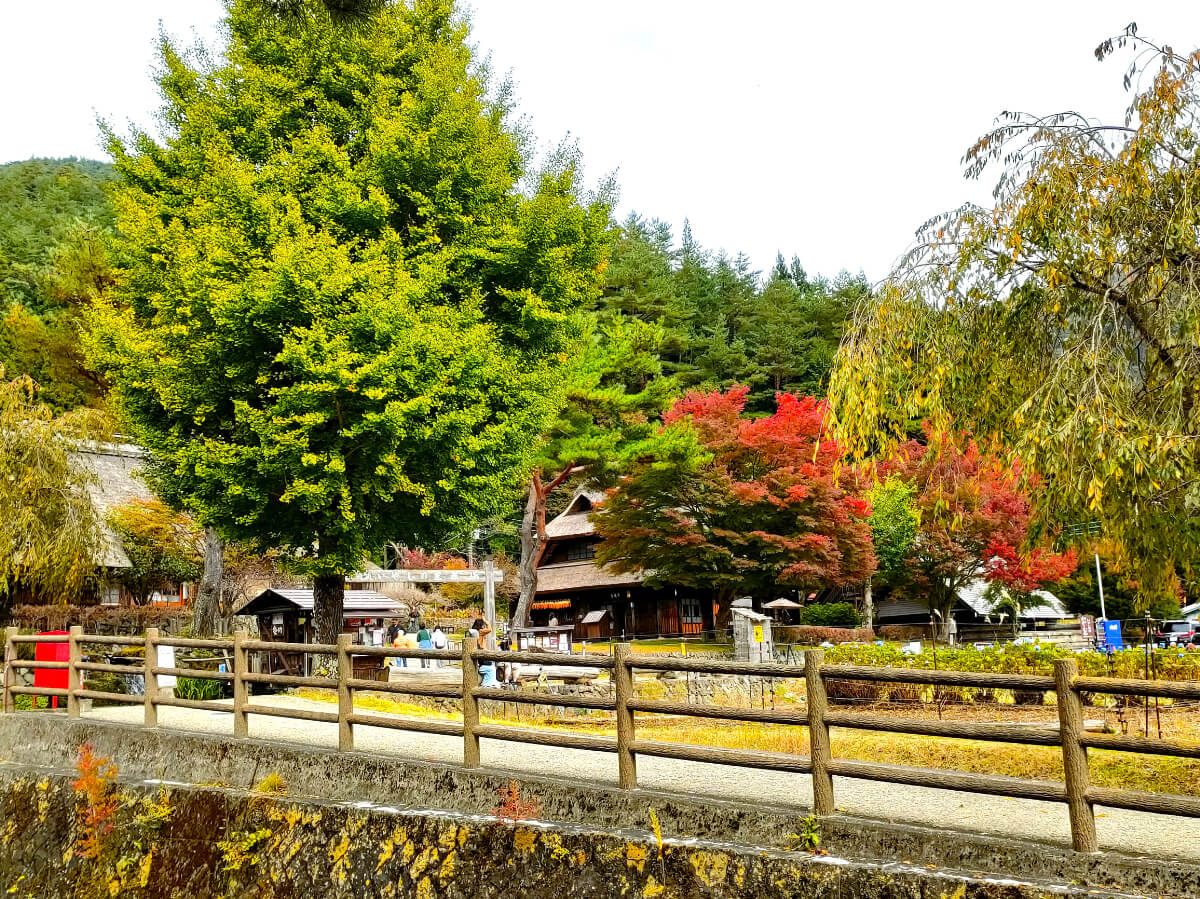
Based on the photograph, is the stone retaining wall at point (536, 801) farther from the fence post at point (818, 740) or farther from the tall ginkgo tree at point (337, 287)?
the tall ginkgo tree at point (337, 287)

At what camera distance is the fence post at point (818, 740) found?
6.05 metres

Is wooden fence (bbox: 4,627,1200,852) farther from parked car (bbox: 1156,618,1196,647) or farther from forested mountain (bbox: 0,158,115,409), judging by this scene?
parked car (bbox: 1156,618,1196,647)

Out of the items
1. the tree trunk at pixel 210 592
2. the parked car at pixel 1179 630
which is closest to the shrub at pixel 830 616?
the parked car at pixel 1179 630

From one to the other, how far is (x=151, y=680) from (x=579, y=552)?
34476mm

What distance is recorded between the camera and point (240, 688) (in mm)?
9812

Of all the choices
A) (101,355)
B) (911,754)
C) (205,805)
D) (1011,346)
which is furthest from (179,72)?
(911,754)

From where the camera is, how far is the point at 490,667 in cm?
1952

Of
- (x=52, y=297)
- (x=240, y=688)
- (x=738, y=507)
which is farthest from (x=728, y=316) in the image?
(x=240, y=688)

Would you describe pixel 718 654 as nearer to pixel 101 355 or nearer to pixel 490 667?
pixel 490 667

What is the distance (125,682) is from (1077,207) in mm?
19492

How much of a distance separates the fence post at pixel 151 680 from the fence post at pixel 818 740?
783cm

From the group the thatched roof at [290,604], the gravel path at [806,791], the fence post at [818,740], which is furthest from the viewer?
the thatched roof at [290,604]

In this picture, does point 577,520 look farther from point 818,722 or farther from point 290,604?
point 818,722

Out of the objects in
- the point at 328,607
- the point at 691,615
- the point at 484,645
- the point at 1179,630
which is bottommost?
the point at 1179,630
